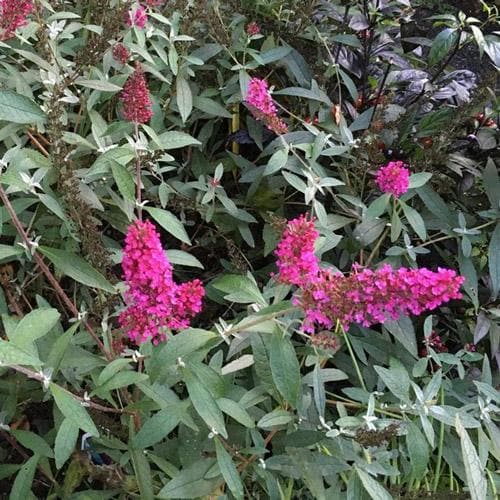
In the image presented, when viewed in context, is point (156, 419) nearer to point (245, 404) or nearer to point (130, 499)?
point (245, 404)

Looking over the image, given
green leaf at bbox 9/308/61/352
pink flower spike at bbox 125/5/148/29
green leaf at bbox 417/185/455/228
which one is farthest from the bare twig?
green leaf at bbox 417/185/455/228

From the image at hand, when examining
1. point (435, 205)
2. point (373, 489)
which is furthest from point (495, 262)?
point (373, 489)

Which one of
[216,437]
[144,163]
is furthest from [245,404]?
[144,163]

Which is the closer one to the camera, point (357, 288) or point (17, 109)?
point (17, 109)

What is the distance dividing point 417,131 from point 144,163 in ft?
2.64

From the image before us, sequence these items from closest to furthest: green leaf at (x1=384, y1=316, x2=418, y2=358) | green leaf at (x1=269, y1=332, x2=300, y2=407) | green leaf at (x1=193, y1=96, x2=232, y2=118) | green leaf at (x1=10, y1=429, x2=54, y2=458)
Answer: green leaf at (x1=269, y1=332, x2=300, y2=407) → green leaf at (x1=10, y1=429, x2=54, y2=458) → green leaf at (x1=384, y1=316, x2=418, y2=358) → green leaf at (x1=193, y1=96, x2=232, y2=118)

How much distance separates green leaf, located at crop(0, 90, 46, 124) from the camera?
90 centimetres

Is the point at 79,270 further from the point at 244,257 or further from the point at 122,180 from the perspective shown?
Result: the point at 244,257

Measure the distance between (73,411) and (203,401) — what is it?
214 mm

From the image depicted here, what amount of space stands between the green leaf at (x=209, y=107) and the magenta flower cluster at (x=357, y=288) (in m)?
0.77

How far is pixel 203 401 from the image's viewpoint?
1.09 metres

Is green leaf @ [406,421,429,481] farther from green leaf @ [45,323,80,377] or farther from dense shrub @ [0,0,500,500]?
green leaf @ [45,323,80,377]

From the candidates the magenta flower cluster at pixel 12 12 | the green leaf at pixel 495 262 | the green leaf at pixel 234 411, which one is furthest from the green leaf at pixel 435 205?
the magenta flower cluster at pixel 12 12

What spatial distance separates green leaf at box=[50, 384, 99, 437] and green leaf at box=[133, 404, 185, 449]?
0.13 metres
